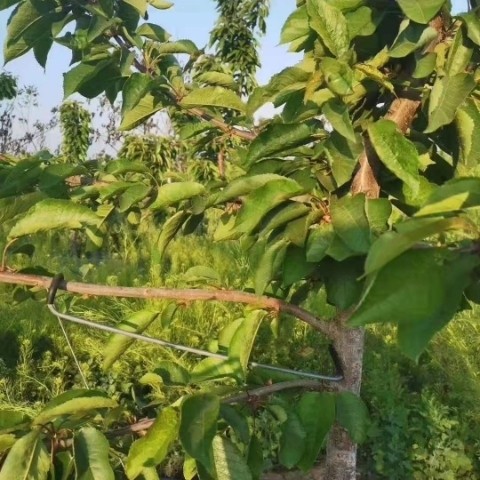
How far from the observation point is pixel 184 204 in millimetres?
1396

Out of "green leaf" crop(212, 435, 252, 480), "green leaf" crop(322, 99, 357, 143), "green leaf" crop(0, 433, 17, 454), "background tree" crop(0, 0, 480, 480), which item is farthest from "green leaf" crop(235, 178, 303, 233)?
"green leaf" crop(0, 433, 17, 454)

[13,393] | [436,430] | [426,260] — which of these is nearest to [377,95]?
[426,260]

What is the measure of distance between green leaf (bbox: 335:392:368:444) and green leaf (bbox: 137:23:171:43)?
0.74 metres

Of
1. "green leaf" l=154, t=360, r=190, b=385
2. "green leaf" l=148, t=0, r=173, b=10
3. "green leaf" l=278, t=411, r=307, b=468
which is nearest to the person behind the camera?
"green leaf" l=278, t=411, r=307, b=468

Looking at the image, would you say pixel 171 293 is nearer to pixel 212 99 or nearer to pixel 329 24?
pixel 212 99

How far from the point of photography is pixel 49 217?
1201mm

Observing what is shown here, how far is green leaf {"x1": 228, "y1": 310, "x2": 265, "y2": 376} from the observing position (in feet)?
3.98

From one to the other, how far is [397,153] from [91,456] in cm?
57

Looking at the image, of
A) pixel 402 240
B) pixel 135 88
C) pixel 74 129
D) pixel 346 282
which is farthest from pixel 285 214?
pixel 74 129

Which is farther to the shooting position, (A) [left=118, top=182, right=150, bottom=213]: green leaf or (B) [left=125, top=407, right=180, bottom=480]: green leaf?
(A) [left=118, top=182, right=150, bottom=213]: green leaf

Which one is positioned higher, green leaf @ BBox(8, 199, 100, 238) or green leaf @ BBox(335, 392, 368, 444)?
green leaf @ BBox(8, 199, 100, 238)

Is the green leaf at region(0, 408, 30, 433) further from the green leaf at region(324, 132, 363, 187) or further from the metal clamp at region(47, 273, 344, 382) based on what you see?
the green leaf at region(324, 132, 363, 187)

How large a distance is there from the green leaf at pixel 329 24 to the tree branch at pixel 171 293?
43 cm

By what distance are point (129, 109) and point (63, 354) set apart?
4.12 m
